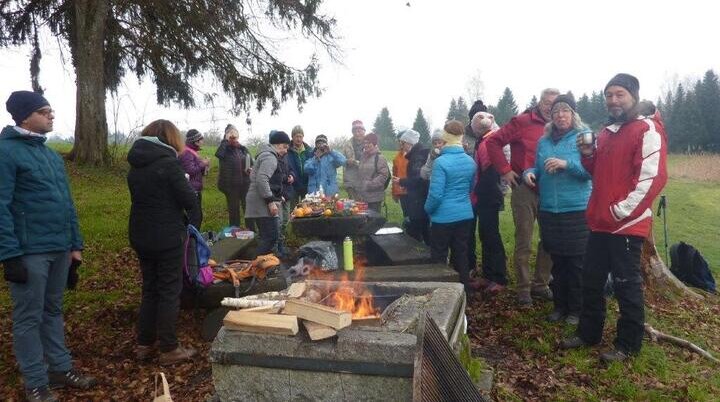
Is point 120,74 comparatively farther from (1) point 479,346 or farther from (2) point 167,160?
(1) point 479,346

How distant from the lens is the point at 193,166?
6.69 meters

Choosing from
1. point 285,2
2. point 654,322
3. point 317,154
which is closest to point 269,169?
point 317,154

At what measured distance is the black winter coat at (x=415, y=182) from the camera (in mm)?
6691

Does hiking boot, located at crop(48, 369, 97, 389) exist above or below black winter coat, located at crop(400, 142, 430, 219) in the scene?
below

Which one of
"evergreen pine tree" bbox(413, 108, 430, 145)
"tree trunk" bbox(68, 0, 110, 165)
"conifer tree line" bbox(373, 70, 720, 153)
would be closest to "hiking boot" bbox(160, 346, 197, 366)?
"tree trunk" bbox(68, 0, 110, 165)

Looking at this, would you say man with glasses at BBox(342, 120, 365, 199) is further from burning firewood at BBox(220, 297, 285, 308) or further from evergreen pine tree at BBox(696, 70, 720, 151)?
evergreen pine tree at BBox(696, 70, 720, 151)

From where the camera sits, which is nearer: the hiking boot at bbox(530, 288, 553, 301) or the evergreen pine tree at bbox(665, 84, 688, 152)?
the hiking boot at bbox(530, 288, 553, 301)

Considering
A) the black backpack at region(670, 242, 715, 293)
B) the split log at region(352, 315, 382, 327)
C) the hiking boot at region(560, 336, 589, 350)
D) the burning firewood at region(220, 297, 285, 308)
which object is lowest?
the black backpack at region(670, 242, 715, 293)

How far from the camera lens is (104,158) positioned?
12.6 meters

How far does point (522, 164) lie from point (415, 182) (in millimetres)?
1957

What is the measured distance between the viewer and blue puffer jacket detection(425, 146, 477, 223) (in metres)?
4.92

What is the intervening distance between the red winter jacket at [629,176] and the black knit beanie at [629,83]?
20 cm

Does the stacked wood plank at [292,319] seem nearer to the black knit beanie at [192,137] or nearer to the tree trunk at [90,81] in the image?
the black knit beanie at [192,137]

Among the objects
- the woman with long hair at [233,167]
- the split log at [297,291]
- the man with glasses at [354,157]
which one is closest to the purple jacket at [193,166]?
the woman with long hair at [233,167]
